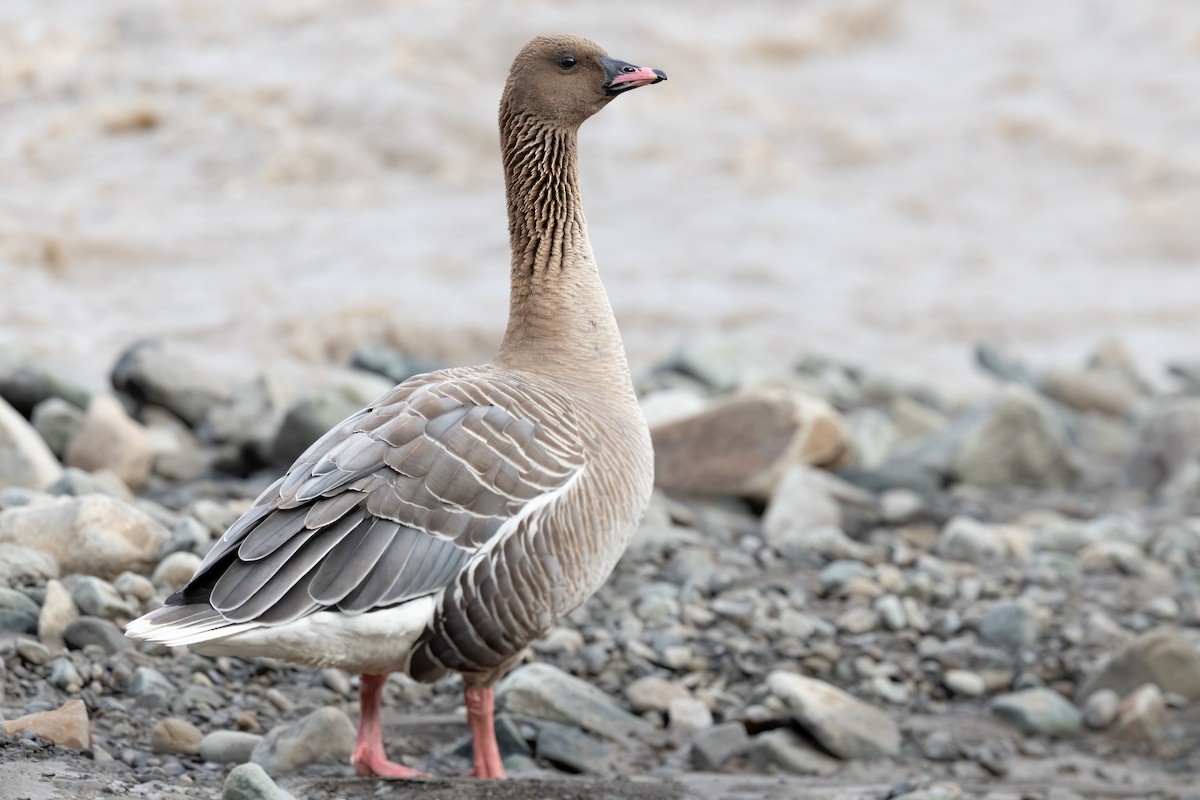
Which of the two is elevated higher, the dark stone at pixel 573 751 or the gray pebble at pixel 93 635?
the gray pebble at pixel 93 635

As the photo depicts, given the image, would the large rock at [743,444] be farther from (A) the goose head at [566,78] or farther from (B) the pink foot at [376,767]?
(B) the pink foot at [376,767]

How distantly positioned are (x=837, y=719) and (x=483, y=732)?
1861 millimetres

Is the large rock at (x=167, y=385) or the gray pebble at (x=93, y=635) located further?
the large rock at (x=167, y=385)

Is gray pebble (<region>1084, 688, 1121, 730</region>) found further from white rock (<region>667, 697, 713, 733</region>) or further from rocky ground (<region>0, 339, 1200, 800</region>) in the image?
white rock (<region>667, 697, 713, 733</region>)

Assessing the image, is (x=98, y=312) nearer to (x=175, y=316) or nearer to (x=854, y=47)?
(x=175, y=316)

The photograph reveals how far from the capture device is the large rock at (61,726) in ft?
16.5

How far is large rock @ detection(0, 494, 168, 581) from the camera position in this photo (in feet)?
21.5

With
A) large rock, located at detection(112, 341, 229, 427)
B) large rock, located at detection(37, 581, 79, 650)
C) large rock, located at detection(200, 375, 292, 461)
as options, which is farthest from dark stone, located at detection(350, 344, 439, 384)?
large rock, located at detection(37, 581, 79, 650)

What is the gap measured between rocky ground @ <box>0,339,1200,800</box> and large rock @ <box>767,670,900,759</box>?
12mm

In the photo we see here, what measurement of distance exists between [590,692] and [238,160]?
677 inches

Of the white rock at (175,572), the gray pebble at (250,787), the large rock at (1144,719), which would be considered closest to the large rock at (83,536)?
the white rock at (175,572)

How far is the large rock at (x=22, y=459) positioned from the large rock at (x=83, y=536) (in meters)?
1.58

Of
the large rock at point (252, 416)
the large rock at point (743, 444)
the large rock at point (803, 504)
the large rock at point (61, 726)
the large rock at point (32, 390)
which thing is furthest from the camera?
the large rock at point (32, 390)

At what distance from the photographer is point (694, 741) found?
6312mm
